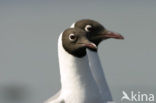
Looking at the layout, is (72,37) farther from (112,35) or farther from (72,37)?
(112,35)

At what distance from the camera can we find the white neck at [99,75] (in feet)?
39.2

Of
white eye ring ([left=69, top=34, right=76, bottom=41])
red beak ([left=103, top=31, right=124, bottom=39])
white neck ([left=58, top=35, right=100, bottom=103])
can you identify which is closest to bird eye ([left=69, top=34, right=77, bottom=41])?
white eye ring ([left=69, top=34, right=76, bottom=41])

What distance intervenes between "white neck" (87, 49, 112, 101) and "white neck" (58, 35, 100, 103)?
79cm

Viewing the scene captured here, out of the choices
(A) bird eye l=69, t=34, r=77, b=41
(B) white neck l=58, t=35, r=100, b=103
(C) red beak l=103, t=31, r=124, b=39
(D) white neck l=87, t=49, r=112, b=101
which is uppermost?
(A) bird eye l=69, t=34, r=77, b=41

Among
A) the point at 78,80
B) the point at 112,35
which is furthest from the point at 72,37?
the point at 112,35

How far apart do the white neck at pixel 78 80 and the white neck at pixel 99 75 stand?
31.0 inches

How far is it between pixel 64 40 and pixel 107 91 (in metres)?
1.44

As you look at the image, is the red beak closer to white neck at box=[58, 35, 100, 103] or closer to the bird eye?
white neck at box=[58, 35, 100, 103]

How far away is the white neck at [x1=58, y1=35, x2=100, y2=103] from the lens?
10930 millimetres

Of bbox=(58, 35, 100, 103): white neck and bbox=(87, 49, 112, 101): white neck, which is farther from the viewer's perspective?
bbox=(87, 49, 112, 101): white neck

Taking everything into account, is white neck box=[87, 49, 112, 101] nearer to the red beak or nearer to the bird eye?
the red beak

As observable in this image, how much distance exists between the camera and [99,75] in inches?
482

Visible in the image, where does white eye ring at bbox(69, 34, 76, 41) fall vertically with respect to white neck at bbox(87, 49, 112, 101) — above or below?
above

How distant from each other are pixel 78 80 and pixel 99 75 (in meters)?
1.29
